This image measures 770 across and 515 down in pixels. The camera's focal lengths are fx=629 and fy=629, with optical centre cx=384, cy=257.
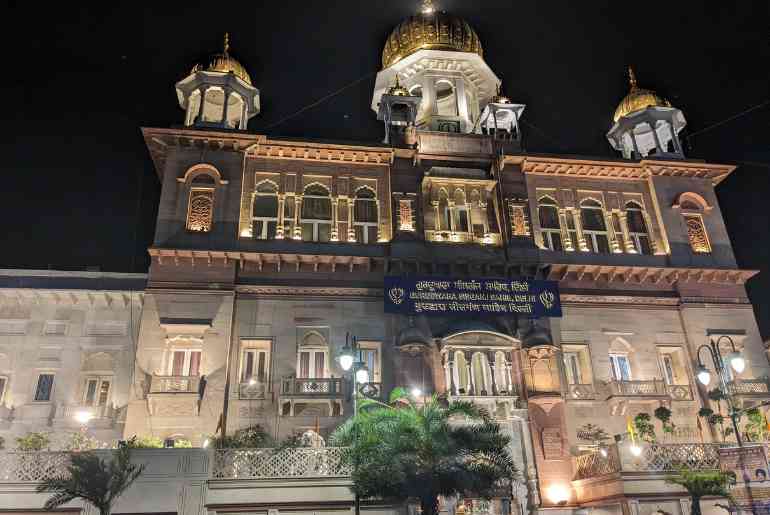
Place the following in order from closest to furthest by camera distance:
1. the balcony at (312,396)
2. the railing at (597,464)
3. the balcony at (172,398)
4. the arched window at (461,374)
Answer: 1. the railing at (597,464)
2. the balcony at (172,398)
3. the balcony at (312,396)
4. the arched window at (461,374)

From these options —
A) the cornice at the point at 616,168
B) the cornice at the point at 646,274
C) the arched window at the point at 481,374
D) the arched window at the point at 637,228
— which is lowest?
the arched window at the point at 481,374

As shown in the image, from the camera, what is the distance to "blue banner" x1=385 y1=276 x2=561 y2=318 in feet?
85.9

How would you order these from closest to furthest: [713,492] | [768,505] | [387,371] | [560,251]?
[713,492] < [768,505] < [387,371] < [560,251]

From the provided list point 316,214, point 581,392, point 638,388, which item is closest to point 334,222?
point 316,214

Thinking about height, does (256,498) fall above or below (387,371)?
below

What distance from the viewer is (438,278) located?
2698 centimetres

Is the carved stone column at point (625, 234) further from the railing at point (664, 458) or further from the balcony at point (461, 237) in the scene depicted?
the railing at point (664, 458)

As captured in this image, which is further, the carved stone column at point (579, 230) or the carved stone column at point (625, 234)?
the carved stone column at point (625, 234)

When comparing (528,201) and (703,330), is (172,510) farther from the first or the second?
(703,330)

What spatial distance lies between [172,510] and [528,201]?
20.2 m

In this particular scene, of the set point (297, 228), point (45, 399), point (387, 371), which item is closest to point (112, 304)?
point (45, 399)

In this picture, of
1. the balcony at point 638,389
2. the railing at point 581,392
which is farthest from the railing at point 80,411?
the balcony at point 638,389

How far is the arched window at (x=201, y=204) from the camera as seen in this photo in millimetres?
27328

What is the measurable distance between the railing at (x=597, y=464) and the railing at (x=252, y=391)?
12.3 meters
